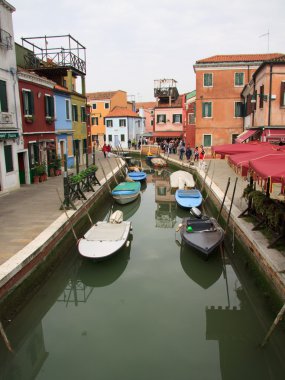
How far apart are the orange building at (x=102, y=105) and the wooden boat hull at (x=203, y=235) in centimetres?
4548

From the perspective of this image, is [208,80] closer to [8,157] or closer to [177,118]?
[177,118]

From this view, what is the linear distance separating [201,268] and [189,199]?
6650mm

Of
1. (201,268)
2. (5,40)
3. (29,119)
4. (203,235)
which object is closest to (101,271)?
(201,268)

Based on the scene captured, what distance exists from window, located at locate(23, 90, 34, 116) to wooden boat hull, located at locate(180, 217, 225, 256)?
10.6 meters

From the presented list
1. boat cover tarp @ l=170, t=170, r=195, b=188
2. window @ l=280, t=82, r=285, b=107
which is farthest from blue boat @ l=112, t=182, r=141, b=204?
window @ l=280, t=82, r=285, b=107

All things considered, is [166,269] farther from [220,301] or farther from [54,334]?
[54,334]

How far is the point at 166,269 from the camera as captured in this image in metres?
10.6

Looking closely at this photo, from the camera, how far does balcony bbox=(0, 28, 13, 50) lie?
50.2ft

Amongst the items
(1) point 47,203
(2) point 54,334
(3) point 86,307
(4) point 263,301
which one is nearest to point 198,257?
(4) point 263,301

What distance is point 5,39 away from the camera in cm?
1558

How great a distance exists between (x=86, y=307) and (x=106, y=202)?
36.4ft

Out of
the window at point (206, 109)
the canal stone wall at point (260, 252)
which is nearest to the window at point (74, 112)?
the window at point (206, 109)

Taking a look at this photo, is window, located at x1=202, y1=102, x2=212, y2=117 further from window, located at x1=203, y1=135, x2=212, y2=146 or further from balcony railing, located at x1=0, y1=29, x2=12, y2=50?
balcony railing, located at x1=0, y1=29, x2=12, y2=50

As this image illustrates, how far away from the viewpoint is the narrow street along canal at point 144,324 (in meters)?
6.30
